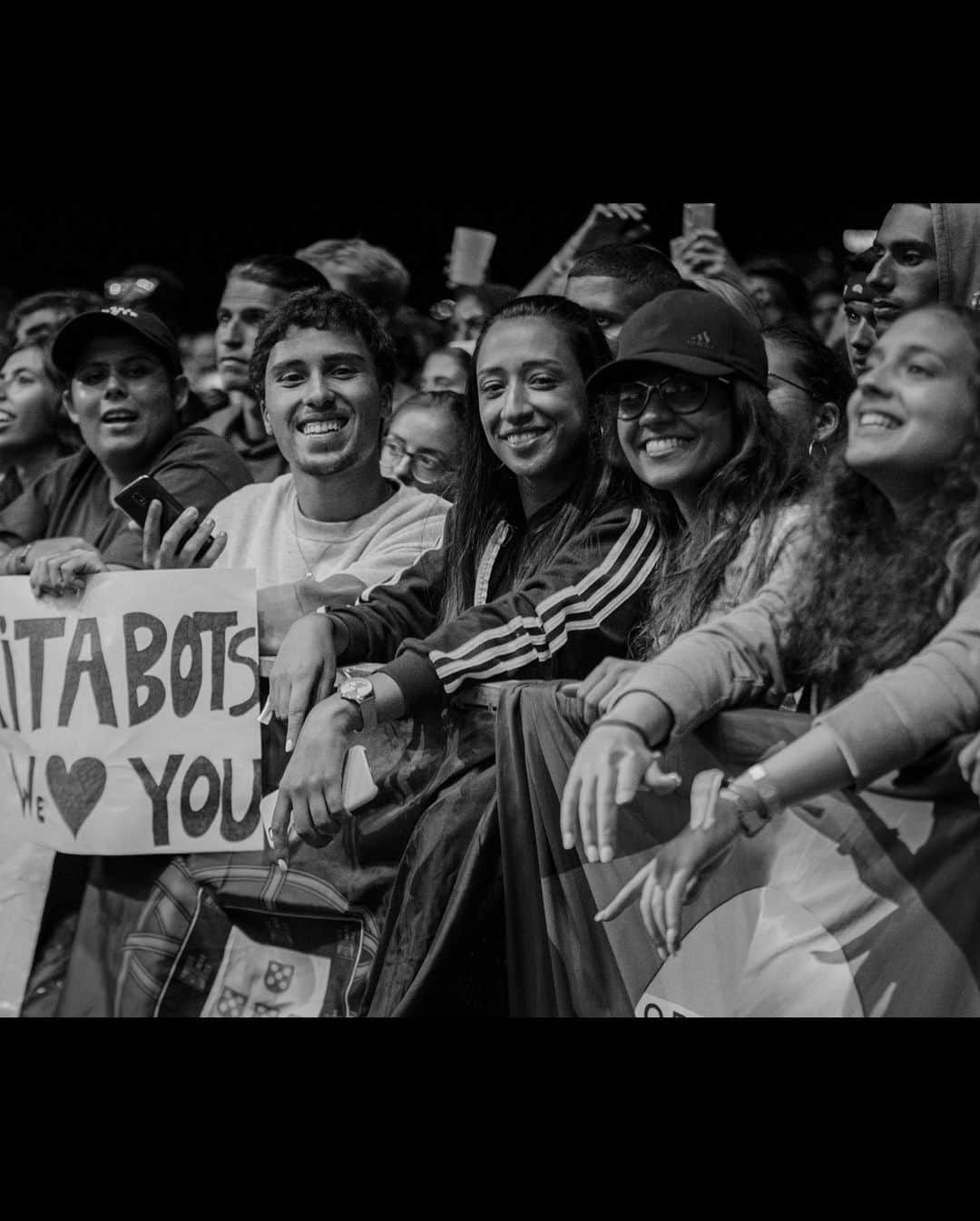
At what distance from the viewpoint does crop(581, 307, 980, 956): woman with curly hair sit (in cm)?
303

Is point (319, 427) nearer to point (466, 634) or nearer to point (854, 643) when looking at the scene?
point (466, 634)

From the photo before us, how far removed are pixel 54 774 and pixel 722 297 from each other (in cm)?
165

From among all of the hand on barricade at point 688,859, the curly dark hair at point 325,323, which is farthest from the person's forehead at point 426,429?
the hand on barricade at point 688,859

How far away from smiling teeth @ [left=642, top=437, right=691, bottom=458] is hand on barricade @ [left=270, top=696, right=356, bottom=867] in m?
0.75

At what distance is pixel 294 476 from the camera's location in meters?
3.92

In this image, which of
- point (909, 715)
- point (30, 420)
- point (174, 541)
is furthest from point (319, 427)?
point (909, 715)

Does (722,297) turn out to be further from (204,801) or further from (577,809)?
(204,801)

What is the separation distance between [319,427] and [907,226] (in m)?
1.24

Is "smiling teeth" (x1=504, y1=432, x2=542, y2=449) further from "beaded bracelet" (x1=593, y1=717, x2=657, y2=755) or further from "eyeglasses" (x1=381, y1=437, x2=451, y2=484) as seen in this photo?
"beaded bracelet" (x1=593, y1=717, x2=657, y2=755)

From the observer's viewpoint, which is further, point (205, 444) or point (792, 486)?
point (205, 444)

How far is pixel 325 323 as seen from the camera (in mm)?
3881

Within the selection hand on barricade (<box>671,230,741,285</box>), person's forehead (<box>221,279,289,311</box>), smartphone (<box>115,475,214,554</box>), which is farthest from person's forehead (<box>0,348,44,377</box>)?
hand on barricade (<box>671,230,741,285</box>)

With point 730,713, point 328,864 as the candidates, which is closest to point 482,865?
point 328,864

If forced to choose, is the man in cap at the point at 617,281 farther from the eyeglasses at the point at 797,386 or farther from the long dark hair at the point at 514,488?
the eyeglasses at the point at 797,386
